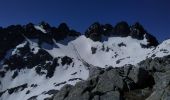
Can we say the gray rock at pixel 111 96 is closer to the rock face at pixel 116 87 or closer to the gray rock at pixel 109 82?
the rock face at pixel 116 87

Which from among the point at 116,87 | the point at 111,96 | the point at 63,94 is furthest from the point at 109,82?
the point at 63,94

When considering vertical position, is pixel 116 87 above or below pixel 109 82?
below

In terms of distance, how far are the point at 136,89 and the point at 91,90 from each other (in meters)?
5.75

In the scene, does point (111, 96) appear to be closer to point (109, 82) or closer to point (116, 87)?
point (116, 87)

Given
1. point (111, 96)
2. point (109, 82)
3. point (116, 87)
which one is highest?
point (109, 82)

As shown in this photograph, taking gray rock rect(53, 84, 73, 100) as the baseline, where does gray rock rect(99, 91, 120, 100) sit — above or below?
below

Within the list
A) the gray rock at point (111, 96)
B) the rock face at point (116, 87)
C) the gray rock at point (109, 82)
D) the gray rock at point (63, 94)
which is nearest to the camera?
the gray rock at point (111, 96)

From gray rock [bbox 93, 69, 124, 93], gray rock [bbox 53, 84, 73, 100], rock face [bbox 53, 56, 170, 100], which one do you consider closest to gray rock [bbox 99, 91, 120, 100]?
rock face [bbox 53, 56, 170, 100]

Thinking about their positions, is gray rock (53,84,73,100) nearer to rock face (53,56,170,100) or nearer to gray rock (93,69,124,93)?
rock face (53,56,170,100)

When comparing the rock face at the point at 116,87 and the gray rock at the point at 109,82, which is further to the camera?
the gray rock at the point at 109,82

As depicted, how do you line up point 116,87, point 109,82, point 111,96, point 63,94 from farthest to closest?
point 63,94 → point 109,82 → point 116,87 → point 111,96

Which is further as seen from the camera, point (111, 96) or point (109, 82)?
point (109, 82)

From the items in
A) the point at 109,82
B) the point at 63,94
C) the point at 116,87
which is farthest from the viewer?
the point at 63,94

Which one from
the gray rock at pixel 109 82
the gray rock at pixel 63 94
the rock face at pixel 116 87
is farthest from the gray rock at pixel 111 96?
the gray rock at pixel 63 94
